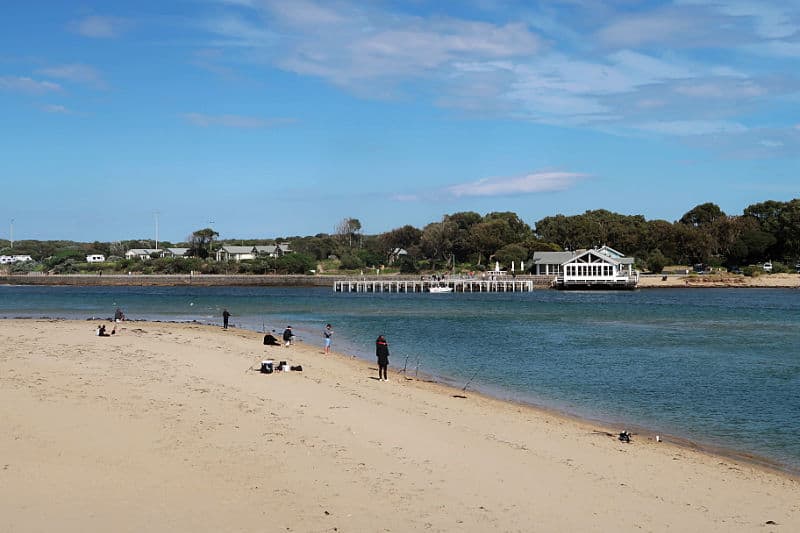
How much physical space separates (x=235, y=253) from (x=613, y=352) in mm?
125917

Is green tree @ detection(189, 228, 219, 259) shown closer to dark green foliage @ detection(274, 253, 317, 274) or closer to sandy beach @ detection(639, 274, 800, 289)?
dark green foliage @ detection(274, 253, 317, 274)

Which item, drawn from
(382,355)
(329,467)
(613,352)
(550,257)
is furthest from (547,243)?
(329,467)

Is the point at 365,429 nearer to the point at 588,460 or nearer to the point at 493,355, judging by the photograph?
the point at 588,460

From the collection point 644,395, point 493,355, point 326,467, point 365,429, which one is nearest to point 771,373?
point 644,395

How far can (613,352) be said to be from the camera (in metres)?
32.1

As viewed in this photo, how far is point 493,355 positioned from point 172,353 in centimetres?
1274

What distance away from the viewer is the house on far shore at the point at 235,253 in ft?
479

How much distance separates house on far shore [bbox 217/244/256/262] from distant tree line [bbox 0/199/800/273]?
95.1 inches

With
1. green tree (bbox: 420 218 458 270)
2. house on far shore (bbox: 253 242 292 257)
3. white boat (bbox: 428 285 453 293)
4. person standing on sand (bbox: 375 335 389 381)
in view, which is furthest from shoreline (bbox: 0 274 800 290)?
person standing on sand (bbox: 375 335 389 381)

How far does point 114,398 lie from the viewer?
51.3 ft

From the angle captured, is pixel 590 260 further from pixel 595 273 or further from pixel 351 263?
Result: pixel 351 263

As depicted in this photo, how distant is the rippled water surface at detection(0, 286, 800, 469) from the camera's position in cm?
1852

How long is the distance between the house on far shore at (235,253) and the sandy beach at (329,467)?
424ft

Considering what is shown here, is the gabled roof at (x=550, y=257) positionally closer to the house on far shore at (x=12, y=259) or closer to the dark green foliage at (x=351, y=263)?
the dark green foliage at (x=351, y=263)
